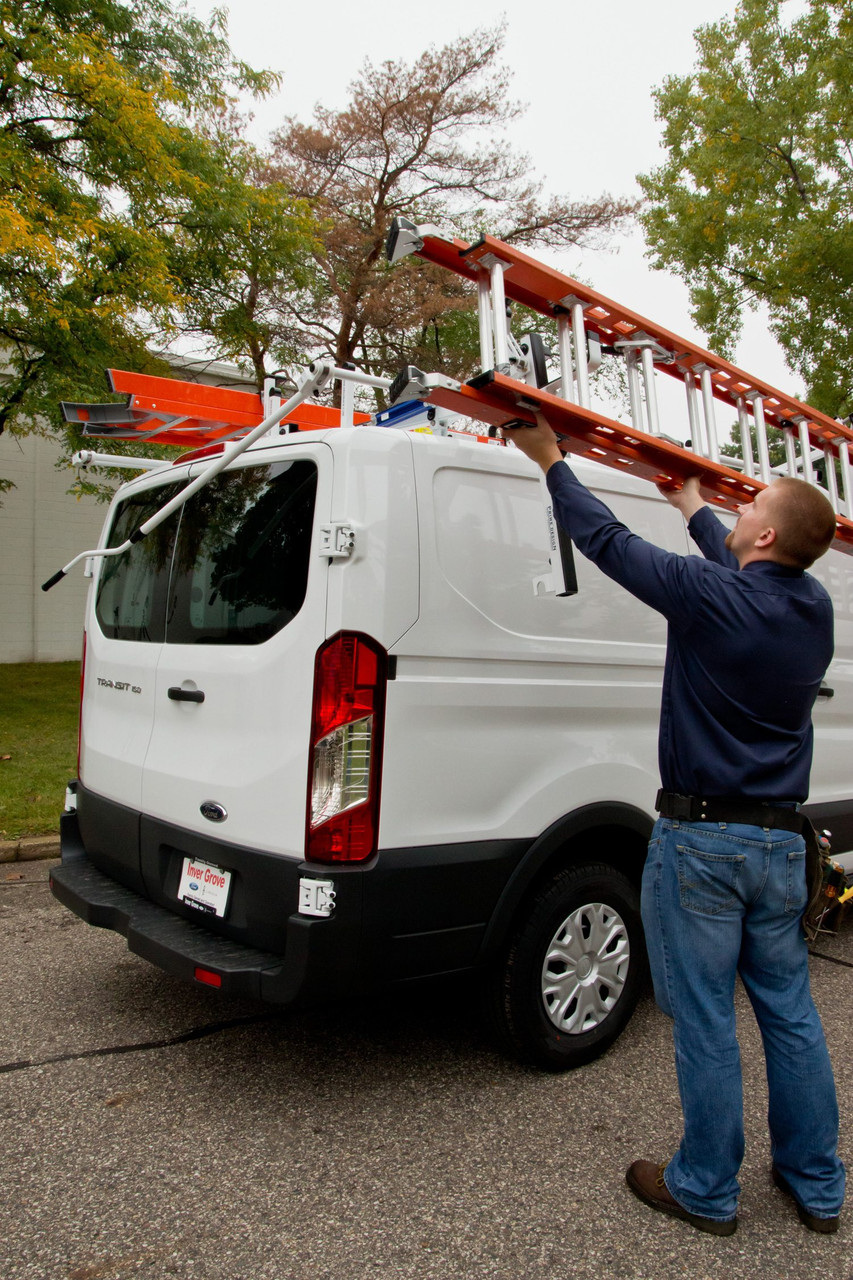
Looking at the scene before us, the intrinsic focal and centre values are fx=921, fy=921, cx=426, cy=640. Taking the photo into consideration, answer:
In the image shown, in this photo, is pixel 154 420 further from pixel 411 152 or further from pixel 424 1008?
pixel 411 152

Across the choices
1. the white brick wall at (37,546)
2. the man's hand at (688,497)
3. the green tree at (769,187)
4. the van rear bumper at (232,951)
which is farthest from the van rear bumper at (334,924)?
the white brick wall at (37,546)

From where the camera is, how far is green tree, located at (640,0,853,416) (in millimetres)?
11930

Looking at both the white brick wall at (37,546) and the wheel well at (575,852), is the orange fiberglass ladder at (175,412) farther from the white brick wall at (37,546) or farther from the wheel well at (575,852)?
the white brick wall at (37,546)

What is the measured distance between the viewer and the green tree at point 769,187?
39.1 ft

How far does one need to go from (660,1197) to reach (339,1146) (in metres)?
0.90

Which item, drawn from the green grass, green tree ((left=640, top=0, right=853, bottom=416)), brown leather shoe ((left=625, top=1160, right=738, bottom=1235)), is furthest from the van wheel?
green tree ((left=640, top=0, right=853, bottom=416))

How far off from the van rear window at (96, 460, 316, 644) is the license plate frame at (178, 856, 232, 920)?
2.36 feet

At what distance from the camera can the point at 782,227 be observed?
12.8 metres

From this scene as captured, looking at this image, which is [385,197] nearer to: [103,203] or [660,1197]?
[103,203]

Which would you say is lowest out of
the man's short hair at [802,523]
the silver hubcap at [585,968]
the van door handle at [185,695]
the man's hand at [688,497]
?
the silver hubcap at [585,968]

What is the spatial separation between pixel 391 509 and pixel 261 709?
0.72 metres

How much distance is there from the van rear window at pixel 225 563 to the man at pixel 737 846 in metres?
0.89

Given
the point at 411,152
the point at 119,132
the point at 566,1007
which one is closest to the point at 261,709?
the point at 566,1007

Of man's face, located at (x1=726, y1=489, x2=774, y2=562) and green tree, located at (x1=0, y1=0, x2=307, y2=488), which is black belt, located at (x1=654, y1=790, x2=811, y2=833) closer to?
man's face, located at (x1=726, y1=489, x2=774, y2=562)
